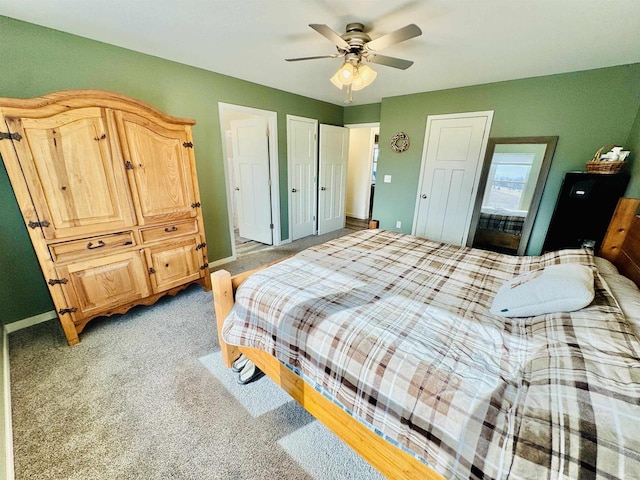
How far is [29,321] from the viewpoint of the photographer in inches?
84.7

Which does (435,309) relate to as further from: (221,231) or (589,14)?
(221,231)

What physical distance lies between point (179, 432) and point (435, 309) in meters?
1.56

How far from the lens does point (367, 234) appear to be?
2.58 m

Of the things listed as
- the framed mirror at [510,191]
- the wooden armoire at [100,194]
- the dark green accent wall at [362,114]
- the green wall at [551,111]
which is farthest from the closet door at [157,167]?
the framed mirror at [510,191]

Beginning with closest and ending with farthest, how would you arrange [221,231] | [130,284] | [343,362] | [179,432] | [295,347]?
[343,362] < [295,347] < [179,432] < [130,284] < [221,231]

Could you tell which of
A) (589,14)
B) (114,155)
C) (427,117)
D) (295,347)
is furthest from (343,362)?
(427,117)

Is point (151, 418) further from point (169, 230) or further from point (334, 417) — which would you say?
point (169, 230)

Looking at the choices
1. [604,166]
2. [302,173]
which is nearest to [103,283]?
[302,173]

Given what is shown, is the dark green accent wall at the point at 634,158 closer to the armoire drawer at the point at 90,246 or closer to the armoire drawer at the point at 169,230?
the armoire drawer at the point at 169,230

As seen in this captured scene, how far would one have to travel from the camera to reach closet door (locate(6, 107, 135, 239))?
1635 millimetres

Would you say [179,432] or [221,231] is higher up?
[221,231]

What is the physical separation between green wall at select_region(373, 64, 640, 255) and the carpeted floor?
3544mm

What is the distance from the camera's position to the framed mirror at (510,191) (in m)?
2.98

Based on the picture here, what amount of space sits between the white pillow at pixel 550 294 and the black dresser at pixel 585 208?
6.09 ft
